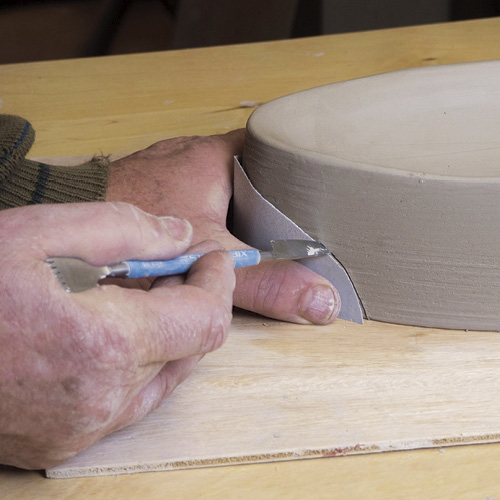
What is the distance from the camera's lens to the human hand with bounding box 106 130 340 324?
2.38ft

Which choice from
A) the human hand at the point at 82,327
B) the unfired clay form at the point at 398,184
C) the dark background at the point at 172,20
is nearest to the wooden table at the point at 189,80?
the unfired clay form at the point at 398,184

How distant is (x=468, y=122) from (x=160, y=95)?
61cm

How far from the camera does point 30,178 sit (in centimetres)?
81

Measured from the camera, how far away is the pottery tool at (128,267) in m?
0.52

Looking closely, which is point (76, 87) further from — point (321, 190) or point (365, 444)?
point (365, 444)

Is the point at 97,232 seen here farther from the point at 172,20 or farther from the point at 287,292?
the point at 172,20

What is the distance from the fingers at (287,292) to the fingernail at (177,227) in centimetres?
14

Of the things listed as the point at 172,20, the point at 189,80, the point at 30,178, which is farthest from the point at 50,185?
the point at 172,20

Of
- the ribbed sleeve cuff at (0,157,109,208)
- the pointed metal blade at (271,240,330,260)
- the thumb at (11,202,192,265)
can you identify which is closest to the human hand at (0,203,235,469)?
the thumb at (11,202,192,265)

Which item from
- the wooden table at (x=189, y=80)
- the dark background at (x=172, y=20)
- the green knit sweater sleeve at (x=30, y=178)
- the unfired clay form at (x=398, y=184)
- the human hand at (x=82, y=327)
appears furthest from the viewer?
the dark background at (x=172, y=20)

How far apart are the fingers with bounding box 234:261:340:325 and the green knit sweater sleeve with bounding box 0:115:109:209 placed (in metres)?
0.24

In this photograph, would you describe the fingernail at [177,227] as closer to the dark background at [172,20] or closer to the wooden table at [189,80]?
the wooden table at [189,80]

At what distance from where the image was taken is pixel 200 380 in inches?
26.8

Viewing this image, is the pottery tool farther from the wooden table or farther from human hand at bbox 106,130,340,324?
the wooden table
